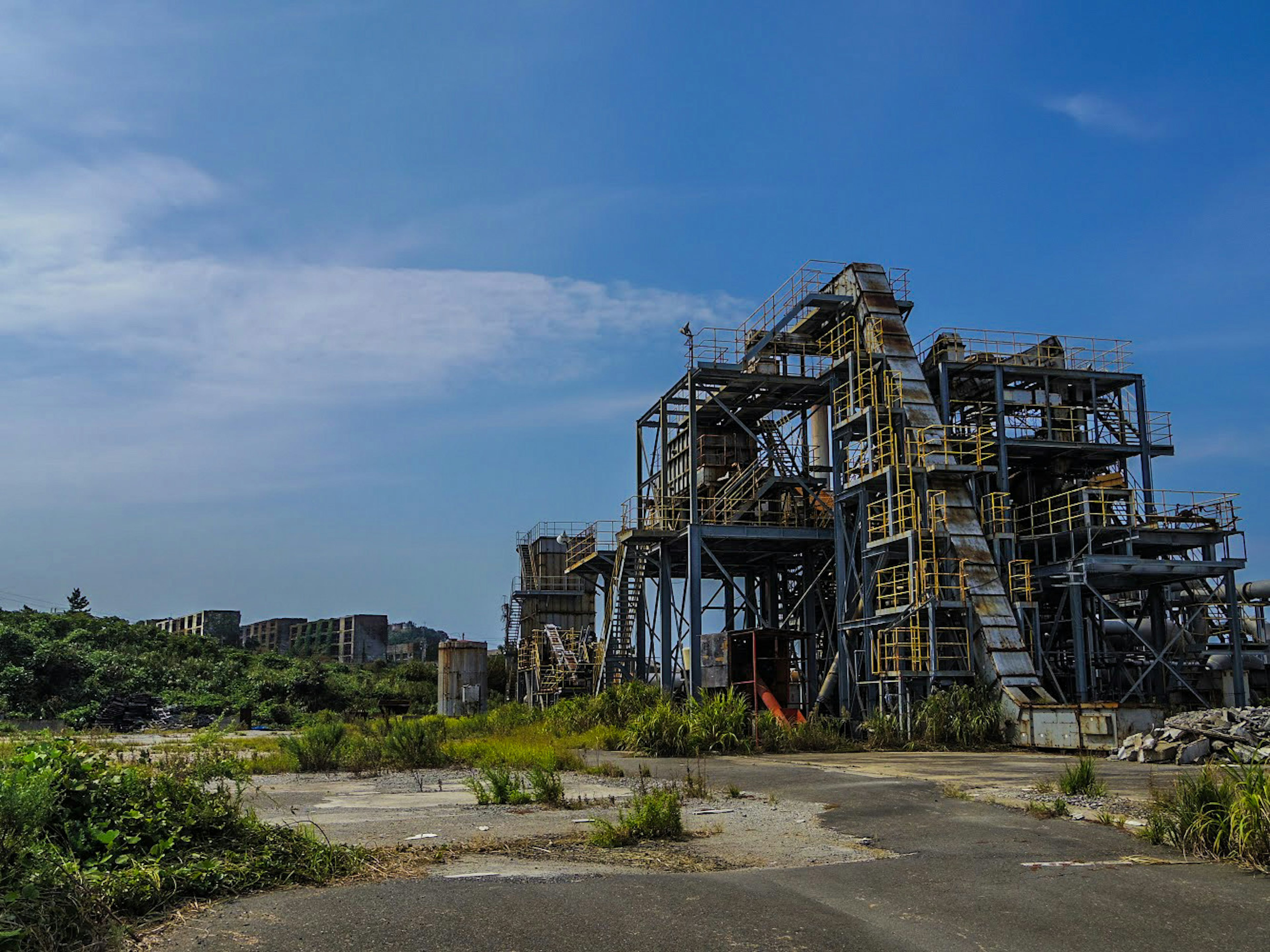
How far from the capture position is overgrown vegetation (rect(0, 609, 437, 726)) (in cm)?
4003

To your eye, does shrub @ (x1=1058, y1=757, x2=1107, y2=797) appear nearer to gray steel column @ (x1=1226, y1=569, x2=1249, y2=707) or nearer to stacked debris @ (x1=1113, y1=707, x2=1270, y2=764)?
stacked debris @ (x1=1113, y1=707, x2=1270, y2=764)

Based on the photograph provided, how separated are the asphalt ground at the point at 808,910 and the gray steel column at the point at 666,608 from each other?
2477 centimetres

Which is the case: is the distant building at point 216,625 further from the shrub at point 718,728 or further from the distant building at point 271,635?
the shrub at point 718,728

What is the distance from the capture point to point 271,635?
9519 centimetres

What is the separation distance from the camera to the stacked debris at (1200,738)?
17828 mm

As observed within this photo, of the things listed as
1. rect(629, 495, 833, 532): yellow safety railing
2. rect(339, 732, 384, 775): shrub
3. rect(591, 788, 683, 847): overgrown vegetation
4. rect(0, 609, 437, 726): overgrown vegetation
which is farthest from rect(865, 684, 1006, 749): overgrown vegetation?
rect(0, 609, 437, 726): overgrown vegetation

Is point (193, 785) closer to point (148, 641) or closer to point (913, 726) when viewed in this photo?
point (913, 726)

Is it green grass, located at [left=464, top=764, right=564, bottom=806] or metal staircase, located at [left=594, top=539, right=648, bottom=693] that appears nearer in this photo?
green grass, located at [left=464, top=764, right=564, bottom=806]

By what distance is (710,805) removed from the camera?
1338 cm

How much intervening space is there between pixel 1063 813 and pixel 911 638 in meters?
16.1

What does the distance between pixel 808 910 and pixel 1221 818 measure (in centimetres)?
385

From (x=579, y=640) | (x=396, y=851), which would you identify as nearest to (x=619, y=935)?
(x=396, y=851)

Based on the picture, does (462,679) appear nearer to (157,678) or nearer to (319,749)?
(157,678)

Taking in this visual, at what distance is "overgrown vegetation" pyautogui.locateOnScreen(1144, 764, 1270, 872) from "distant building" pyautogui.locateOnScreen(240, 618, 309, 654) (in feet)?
289
